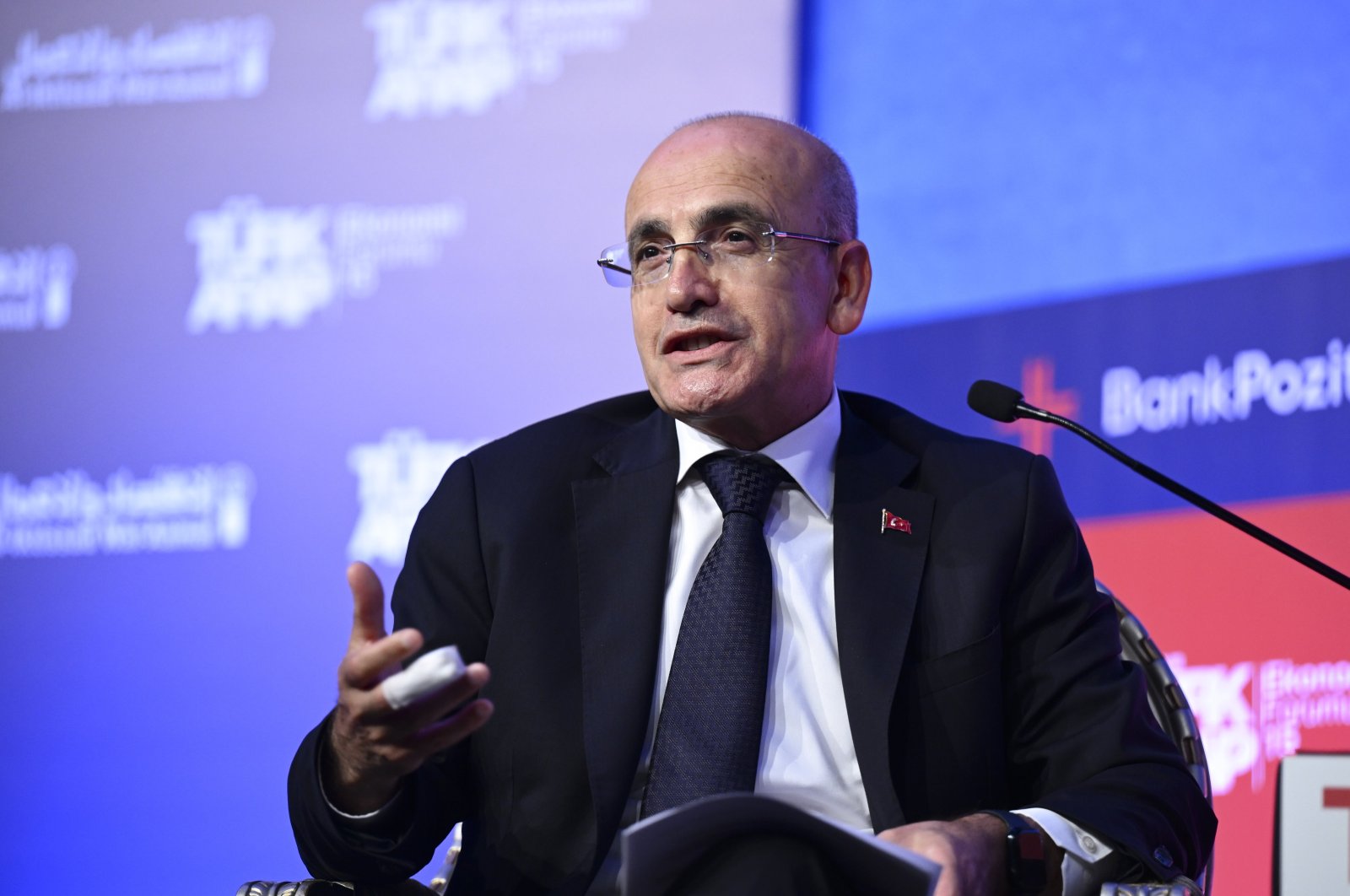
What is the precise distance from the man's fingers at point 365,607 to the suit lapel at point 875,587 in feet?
2.35

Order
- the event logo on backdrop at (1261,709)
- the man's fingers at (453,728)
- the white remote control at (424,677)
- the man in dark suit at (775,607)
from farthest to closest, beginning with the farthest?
the event logo on backdrop at (1261,709) < the man in dark suit at (775,607) < the man's fingers at (453,728) < the white remote control at (424,677)

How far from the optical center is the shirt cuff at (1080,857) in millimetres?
1739

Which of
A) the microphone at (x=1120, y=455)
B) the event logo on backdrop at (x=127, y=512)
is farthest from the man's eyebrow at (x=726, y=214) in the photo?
the event logo on backdrop at (x=127, y=512)

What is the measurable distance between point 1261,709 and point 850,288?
1433 mm

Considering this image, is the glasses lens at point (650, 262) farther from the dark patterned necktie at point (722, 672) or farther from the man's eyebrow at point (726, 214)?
the dark patterned necktie at point (722, 672)

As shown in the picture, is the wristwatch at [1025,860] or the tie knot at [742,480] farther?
the tie knot at [742,480]

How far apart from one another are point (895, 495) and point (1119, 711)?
1.47 feet

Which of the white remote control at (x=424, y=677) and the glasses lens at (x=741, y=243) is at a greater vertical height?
the glasses lens at (x=741, y=243)

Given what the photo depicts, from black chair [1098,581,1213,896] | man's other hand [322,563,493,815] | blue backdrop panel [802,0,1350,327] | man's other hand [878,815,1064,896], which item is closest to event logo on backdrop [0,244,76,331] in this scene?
blue backdrop panel [802,0,1350,327]

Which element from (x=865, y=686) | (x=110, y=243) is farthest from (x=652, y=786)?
(x=110, y=243)

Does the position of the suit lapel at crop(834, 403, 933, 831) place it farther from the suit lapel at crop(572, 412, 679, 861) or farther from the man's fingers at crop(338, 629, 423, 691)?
the man's fingers at crop(338, 629, 423, 691)

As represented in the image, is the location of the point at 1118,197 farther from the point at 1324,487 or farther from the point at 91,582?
the point at 91,582

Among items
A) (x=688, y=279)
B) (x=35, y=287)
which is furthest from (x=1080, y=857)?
(x=35, y=287)

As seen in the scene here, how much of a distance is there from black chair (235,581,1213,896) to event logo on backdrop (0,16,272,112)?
262 centimetres
